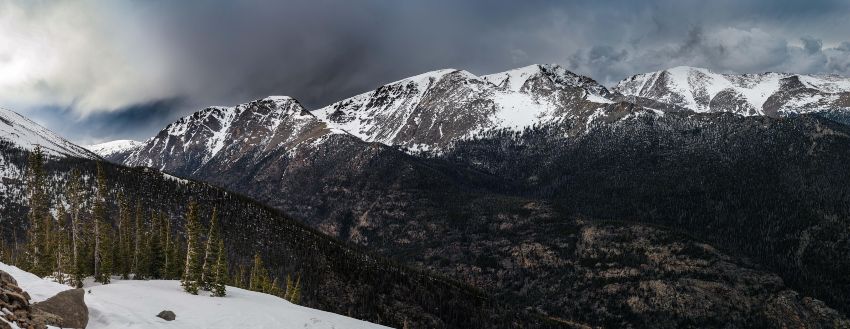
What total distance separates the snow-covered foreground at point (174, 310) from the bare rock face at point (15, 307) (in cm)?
420

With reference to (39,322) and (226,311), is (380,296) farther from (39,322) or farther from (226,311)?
(39,322)

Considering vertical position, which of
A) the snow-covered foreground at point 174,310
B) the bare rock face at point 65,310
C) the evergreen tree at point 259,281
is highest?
the bare rock face at point 65,310

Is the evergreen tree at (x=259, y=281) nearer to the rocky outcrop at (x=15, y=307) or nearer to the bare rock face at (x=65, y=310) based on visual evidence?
the bare rock face at (x=65, y=310)

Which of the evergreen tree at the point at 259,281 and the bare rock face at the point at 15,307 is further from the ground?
the bare rock face at the point at 15,307

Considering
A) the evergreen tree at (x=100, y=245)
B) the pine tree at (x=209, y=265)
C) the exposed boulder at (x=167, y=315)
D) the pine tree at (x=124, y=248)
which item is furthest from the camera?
the pine tree at (x=124, y=248)

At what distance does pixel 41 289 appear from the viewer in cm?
3016

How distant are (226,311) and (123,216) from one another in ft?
209

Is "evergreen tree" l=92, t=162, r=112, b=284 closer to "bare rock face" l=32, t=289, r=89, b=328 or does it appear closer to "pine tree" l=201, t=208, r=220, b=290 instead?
"pine tree" l=201, t=208, r=220, b=290

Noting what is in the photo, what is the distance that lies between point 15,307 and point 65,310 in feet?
11.8

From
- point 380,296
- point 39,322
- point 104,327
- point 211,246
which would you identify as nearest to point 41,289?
point 104,327

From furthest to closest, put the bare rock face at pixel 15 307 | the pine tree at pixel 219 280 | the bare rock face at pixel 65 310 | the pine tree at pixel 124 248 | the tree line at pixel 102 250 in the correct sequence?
the pine tree at pixel 124 248 → the tree line at pixel 102 250 → the pine tree at pixel 219 280 → the bare rock face at pixel 65 310 → the bare rock face at pixel 15 307

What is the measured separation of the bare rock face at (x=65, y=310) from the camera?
81.9ft

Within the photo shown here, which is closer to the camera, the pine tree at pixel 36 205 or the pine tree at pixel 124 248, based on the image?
the pine tree at pixel 36 205

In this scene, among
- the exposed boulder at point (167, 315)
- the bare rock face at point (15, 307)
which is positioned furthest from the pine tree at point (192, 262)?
the bare rock face at point (15, 307)
